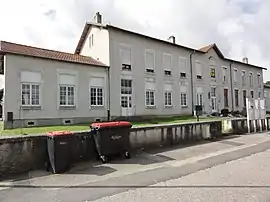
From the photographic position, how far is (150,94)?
26.4 meters

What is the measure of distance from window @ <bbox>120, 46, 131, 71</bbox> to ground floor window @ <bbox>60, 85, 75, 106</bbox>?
5.93 metres

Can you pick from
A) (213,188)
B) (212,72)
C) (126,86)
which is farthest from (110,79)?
(213,188)

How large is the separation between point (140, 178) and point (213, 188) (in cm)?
179

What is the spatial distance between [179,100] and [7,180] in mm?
24404

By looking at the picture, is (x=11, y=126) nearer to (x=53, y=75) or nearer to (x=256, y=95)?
(x=53, y=75)

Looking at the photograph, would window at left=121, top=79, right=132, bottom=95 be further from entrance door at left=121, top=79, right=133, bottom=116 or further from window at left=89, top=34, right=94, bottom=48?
window at left=89, top=34, right=94, bottom=48

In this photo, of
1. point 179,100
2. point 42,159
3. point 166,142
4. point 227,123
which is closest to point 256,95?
point 179,100

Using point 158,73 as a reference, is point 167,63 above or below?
above

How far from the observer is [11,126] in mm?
17594

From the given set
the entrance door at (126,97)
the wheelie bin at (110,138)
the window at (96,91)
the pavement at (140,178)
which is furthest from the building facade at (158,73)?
the pavement at (140,178)

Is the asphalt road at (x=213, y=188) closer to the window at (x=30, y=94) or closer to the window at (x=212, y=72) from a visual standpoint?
the window at (x=30, y=94)

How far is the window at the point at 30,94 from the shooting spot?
60.3 feet

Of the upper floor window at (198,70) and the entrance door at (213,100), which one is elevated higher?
the upper floor window at (198,70)

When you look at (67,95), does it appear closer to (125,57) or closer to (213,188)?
(125,57)
